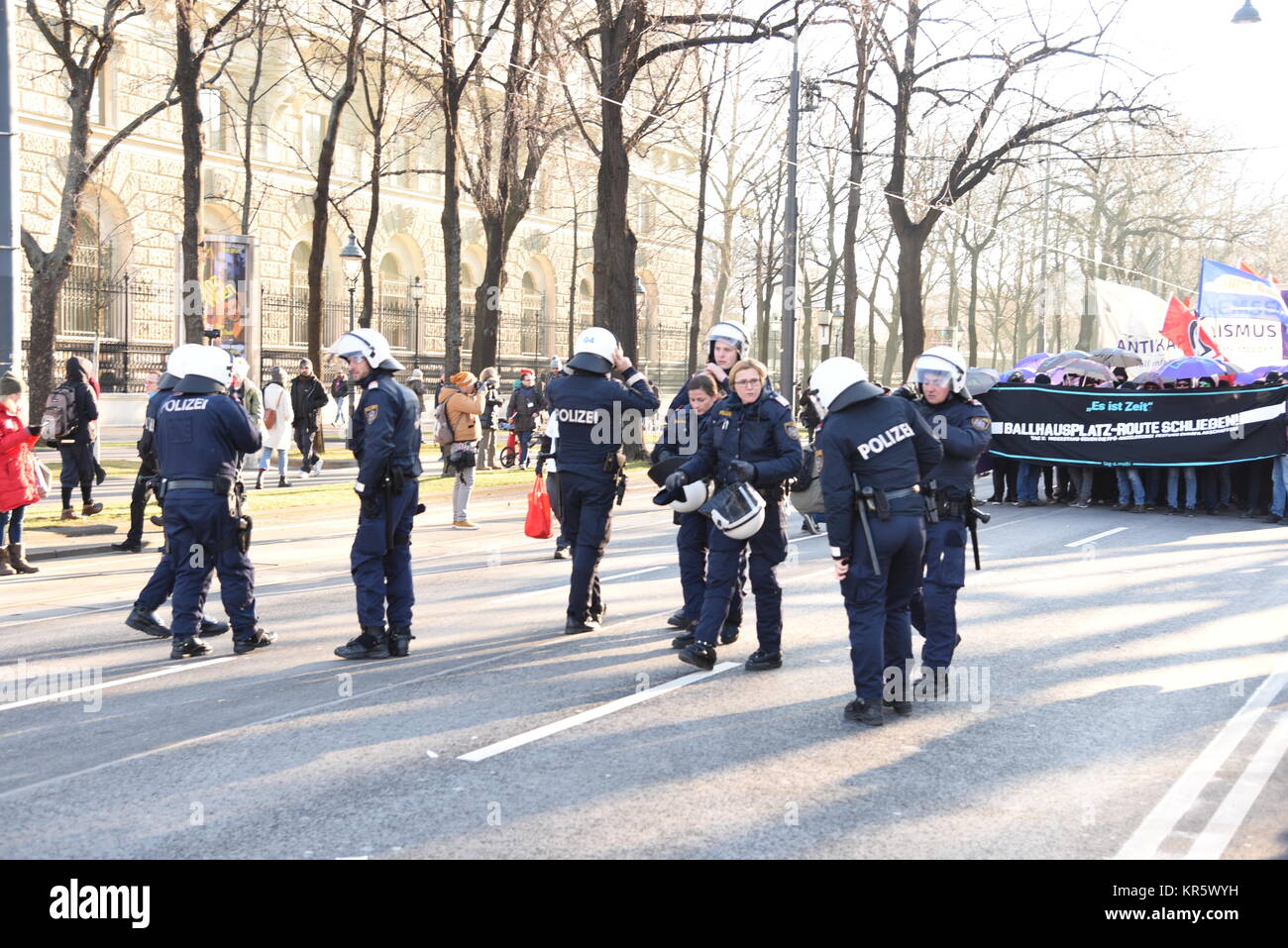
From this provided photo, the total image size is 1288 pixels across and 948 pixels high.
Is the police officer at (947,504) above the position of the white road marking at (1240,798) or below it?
above

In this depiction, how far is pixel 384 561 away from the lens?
8.45 m

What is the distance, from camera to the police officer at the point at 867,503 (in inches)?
267

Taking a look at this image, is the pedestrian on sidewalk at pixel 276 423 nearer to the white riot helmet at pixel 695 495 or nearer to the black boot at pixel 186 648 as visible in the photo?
the black boot at pixel 186 648

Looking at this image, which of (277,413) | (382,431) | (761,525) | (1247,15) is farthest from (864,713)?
(1247,15)

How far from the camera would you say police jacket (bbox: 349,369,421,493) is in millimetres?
8250

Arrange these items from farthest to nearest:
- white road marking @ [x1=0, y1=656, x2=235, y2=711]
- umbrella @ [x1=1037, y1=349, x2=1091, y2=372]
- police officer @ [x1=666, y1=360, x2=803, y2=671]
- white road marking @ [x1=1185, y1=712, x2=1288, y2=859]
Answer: umbrella @ [x1=1037, y1=349, x2=1091, y2=372]
police officer @ [x1=666, y1=360, x2=803, y2=671]
white road marking @ [x1=0, y1=656, x2=235, y2=711]
white road marking @ [x1=1185, y1=712, x2=1288, y2=859]

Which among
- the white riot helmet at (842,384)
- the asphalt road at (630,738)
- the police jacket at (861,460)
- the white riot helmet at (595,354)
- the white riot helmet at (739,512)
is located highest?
the white riot helmet at (595,354)

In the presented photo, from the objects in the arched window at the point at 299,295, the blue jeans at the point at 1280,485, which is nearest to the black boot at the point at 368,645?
the blue jeans at the point at 1280,485

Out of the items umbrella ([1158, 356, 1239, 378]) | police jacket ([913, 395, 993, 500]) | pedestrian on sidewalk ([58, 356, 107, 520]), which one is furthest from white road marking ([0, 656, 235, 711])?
umbrella ([1158, 356, 1239, 378])

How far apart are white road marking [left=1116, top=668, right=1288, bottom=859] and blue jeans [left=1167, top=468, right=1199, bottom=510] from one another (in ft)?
35.1

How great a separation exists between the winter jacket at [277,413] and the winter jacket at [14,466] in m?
8.20

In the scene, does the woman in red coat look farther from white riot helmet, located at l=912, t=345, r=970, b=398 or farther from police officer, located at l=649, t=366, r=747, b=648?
white riot helmet, located at l=912, t=345, r=970, b=398
